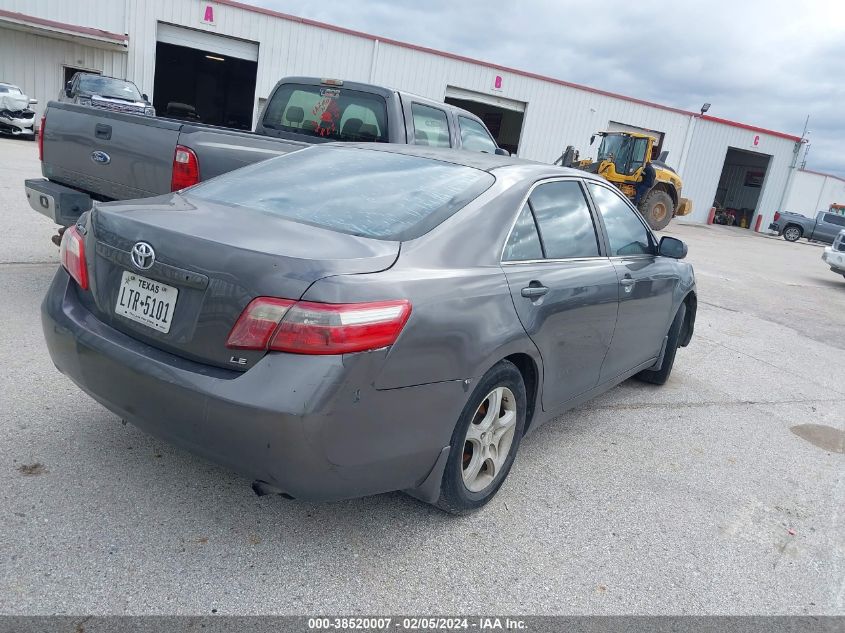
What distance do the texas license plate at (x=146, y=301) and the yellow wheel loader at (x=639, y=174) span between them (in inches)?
726

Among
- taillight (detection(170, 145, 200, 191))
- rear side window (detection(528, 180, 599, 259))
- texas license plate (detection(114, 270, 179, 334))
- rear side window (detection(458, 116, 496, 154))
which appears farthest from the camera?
rear side window (detection(458, 116, 496, 154))

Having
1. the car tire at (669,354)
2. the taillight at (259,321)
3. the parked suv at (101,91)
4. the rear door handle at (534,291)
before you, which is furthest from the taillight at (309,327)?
the parked suv at (101,91)

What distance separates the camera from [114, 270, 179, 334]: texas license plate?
94.9 inches

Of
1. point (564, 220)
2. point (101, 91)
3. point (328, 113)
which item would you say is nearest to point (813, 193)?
point (101, 91)

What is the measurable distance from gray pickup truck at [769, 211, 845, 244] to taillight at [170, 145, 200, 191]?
1278 inches

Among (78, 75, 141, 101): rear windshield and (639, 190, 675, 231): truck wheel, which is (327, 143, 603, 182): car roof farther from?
(639, 190, 675, 231): truck wheel

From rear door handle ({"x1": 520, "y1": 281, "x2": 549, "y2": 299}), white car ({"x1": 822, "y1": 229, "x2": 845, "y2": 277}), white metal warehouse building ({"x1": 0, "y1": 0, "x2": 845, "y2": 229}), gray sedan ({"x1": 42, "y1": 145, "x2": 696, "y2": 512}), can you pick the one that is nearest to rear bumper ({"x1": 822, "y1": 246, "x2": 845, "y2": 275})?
white car ({"x1": 822, "y1": 229, "x2": 845, "y2": 277})

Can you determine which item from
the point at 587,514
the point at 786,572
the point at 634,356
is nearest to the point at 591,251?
the point at 634,356

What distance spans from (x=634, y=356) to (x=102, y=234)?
3144 millimetres

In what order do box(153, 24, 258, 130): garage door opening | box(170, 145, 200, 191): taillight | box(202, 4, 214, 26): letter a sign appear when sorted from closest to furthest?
box(170, 145, 200, 191): taillight < box(202, 4, 214, 26): letter a sign < box(153, 24, 258, 130): garage door opening

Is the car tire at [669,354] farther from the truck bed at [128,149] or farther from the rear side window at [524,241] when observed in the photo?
the truck bed at [128,149]

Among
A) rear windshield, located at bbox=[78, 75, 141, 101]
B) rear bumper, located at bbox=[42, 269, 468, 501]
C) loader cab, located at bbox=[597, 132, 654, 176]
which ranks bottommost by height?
rear bumper, located at bbox=[42, 269, 468, 501]

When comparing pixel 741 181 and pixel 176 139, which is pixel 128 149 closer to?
pixel 176 139

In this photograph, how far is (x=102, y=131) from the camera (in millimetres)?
4957
